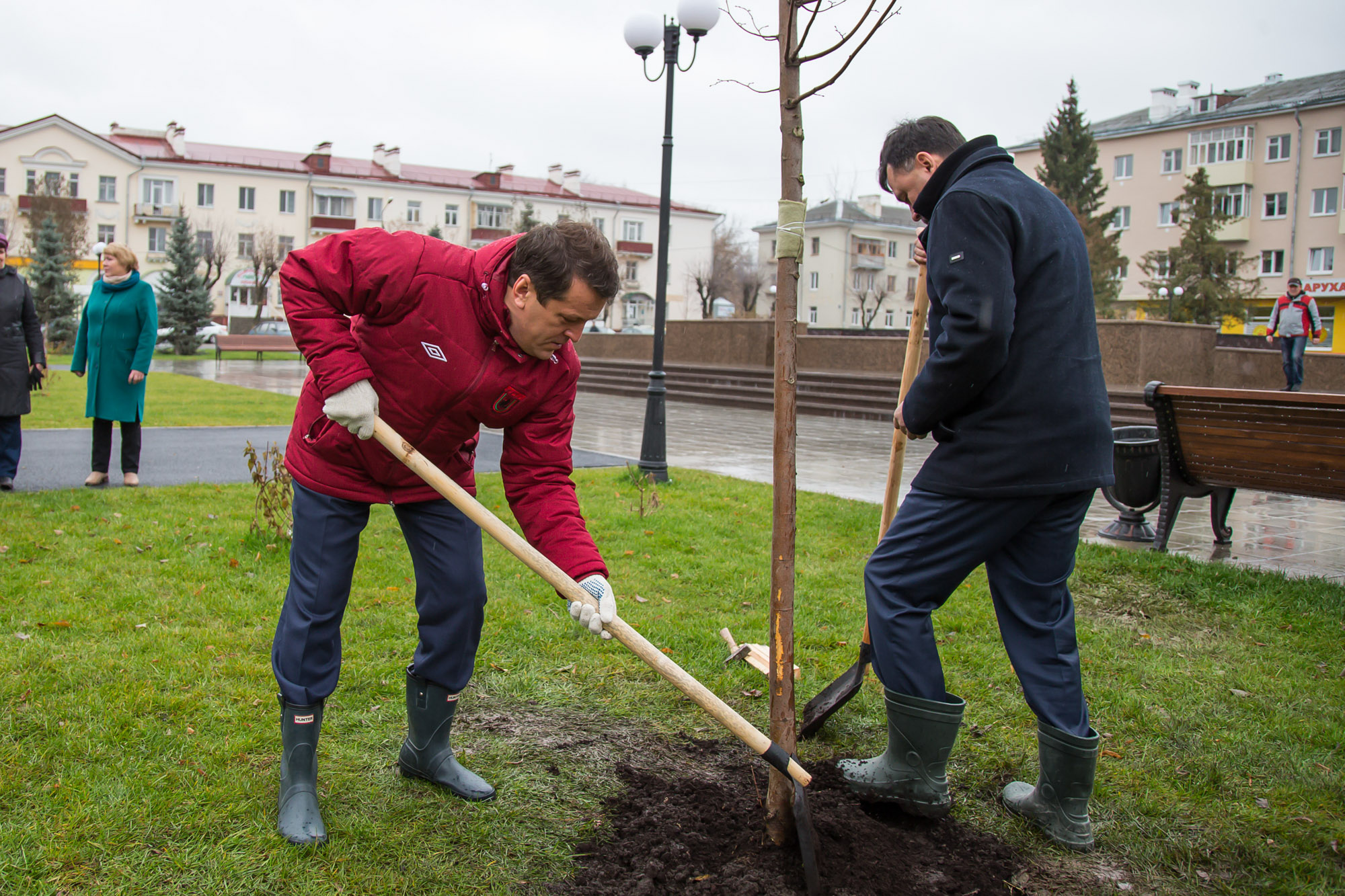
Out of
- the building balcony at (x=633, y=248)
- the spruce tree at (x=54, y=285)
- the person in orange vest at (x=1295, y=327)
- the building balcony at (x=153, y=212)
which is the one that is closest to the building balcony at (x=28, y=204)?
the building balcony at (x=153, y=212)

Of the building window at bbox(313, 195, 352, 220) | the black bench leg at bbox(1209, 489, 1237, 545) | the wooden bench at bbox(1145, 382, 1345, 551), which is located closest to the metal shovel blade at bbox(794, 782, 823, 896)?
the wooden bench at bbox(1145, 382, 1345, 551)

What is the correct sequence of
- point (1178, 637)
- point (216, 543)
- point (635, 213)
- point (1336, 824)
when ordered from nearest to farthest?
point (1336, 824) → point (1178, 637) → point (216, 543) → point (635, 213)

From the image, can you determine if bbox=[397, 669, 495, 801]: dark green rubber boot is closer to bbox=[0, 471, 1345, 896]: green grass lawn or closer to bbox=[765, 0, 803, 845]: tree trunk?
bbox=[0, 471, 1345, 896]: green grass lawn

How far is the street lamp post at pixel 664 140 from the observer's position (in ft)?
28.6

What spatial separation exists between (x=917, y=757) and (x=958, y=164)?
5.60ft

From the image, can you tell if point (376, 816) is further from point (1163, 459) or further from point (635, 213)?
point (635, 213)

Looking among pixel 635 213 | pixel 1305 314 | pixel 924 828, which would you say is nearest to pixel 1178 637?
pixel 924 828

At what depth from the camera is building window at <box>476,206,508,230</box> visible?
60562 millimetres

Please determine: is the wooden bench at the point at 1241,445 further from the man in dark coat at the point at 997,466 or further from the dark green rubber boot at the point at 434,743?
the dark green rubber boot at the point at 434,743

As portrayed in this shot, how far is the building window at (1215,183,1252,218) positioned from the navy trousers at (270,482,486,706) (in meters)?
52.3

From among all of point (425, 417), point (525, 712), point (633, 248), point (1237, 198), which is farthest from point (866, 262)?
point (425, 417)

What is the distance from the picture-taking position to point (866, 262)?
71.1 metres

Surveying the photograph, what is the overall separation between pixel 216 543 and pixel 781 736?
420cm

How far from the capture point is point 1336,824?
2873mm
